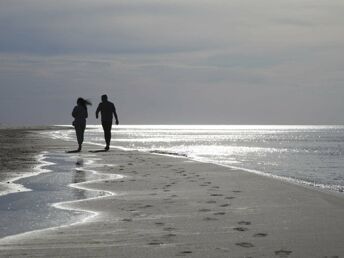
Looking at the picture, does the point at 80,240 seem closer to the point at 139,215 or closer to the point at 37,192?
the point at 139,215

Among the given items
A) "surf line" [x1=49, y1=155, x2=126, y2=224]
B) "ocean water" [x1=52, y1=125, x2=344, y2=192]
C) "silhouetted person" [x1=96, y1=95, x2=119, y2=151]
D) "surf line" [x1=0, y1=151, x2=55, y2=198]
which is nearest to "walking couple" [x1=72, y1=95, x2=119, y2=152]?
"silhouetted person" [x1=96, y1=95, x2=119, y2=151]

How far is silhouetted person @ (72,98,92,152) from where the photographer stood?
2165cm

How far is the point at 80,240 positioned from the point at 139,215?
154 centimetres

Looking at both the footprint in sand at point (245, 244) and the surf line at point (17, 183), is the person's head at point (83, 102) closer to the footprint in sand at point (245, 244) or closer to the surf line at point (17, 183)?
the surf line at point (17, 183)

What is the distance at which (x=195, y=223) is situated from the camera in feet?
20.6

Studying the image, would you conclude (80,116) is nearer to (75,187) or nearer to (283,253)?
(75,187)

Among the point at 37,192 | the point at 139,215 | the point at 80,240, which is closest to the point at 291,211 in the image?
the point at 139,215

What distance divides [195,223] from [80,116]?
16.2 metres

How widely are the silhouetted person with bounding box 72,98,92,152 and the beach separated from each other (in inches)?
444

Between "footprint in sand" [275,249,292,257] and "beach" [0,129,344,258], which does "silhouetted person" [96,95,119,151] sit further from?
"footprint in sand" [275,249,292,257]

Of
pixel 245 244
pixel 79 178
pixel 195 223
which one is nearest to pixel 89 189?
pixel 79 178

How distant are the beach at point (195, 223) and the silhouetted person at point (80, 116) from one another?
11274 mm

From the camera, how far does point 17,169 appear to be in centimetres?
1330

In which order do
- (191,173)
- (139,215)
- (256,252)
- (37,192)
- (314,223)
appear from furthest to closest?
(191,173) < (37,192) < (139,215) < (314,223) < (256,252)
